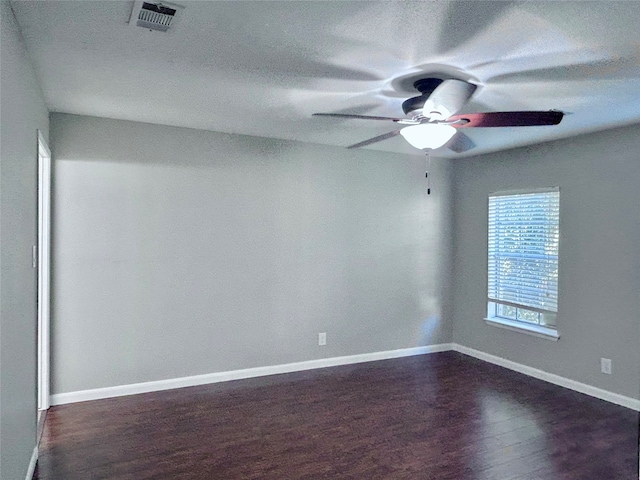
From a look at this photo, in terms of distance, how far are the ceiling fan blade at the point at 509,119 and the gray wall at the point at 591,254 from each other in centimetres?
177

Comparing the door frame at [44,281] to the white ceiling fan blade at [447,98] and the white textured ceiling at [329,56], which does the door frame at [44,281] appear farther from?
the white ceiling fan blade at [447,98]

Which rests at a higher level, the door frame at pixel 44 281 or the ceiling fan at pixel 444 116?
the ceiling fan at pixel 444 116

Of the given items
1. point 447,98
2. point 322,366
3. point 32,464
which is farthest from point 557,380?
point 32,464

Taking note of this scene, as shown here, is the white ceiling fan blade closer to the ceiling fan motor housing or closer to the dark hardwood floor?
the ceiling fan motor housing

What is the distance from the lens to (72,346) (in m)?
3.65

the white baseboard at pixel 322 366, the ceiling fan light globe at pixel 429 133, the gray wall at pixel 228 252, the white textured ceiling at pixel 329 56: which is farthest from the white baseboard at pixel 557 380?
the ceiling fan light globe at pixel 429 133

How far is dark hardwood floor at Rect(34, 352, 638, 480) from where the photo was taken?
2.68 m

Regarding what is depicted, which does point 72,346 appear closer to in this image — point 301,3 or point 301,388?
point 301,388

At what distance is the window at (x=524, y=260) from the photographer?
14.2 ft

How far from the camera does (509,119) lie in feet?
8.05

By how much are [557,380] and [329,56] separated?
11.9 feet

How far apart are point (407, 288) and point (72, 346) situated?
132 inches

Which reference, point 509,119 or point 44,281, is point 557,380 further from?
point 44,281

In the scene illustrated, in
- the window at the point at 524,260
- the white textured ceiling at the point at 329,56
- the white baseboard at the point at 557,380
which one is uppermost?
the white textured ceiling at the point at 329,56
